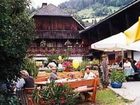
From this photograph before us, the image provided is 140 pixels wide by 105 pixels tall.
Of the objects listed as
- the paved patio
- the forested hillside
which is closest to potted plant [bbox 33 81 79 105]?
the paved patio

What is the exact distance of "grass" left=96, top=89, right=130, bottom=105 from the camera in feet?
46.2

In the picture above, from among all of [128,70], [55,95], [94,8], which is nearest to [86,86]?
[55,95]

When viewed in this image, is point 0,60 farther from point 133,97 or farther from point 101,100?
point 133,97

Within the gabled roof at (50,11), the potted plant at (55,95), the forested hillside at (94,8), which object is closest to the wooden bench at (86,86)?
the potted plant at (55,95)

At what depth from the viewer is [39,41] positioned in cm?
6366

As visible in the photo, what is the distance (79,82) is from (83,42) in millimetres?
47725

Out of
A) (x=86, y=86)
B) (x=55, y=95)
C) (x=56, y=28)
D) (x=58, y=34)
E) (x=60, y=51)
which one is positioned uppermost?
(x=56, y=28)

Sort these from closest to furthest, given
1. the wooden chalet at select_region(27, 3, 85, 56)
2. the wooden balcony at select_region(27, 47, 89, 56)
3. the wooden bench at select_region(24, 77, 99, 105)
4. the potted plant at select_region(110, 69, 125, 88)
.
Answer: the wooden bench at select_region(24, 77, 99, 105)
the potted plant at select_region(110, 69, 125, 88)
the wooden balcony at select_region(27, 47, 89, 56)
the wooden chalet at select_region(27, 3, 85, 56)

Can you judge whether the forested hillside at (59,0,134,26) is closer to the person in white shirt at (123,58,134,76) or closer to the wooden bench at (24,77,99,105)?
the person in white shirt at (123,58,134,76)

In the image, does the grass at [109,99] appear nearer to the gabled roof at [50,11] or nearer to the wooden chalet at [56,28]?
the wooden chalet at [56,28]

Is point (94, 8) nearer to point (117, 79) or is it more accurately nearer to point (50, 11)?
point (50, 11)

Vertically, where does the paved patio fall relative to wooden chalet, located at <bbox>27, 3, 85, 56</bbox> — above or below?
below

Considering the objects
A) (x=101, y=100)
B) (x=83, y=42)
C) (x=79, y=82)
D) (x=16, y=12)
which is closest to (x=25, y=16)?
(x=16, y=12)

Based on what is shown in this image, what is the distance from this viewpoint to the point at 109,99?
1487cm
